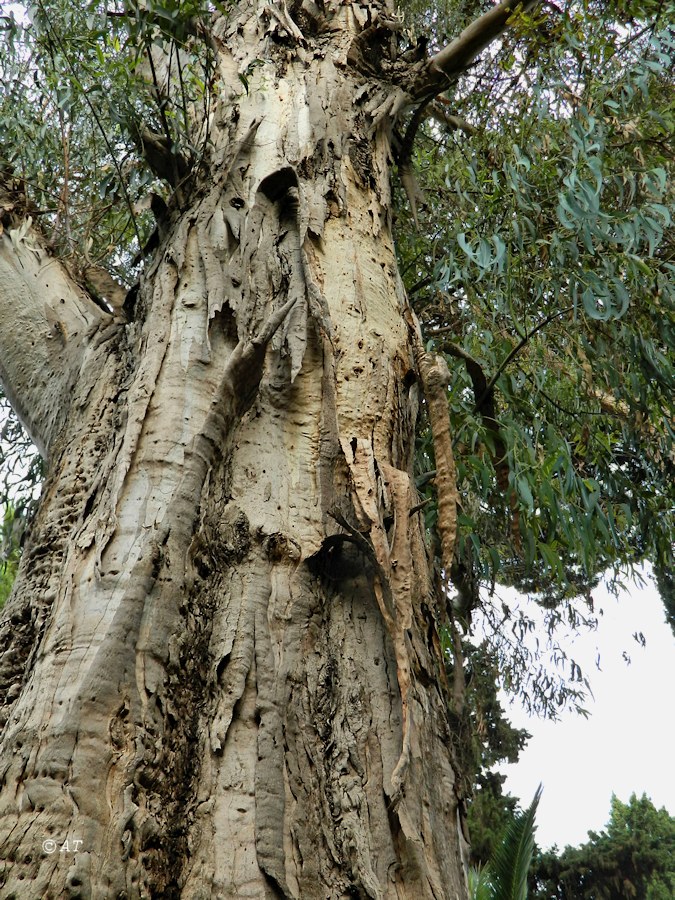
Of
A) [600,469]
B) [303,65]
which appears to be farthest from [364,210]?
[600,469]

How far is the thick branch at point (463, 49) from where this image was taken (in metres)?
2.86

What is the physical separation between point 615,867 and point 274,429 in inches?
443

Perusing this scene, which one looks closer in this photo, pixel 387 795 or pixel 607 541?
pixel 387 795

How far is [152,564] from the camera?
1.36 metres

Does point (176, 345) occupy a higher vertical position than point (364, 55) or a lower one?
lower

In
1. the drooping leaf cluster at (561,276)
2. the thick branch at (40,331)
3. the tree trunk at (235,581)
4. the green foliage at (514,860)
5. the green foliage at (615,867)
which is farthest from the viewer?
the green foliage at (615,867)

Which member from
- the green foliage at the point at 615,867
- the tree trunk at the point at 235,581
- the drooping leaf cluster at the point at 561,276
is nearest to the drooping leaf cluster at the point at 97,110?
the tree trunk at the point at 235,581

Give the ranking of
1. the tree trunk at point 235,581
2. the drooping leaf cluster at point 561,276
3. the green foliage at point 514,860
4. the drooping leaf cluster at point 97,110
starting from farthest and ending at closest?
the green foliage at point 514,860 → the drooping leaf cluster at point 561,276 → the drooping leaf cluster at point 97,110 → the tree trunk at point 235,581

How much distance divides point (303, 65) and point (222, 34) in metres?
0.48

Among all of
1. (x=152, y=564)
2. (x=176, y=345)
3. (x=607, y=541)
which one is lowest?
(x=152, y=564)

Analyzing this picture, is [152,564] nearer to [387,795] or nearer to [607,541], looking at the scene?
[387,795]

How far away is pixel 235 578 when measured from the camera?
1.42 m

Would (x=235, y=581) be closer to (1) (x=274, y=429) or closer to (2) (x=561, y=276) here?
(1) (x=274, y=429)

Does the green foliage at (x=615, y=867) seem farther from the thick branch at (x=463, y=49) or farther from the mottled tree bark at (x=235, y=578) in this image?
the mottled tree bark at (x=235, y=578)
